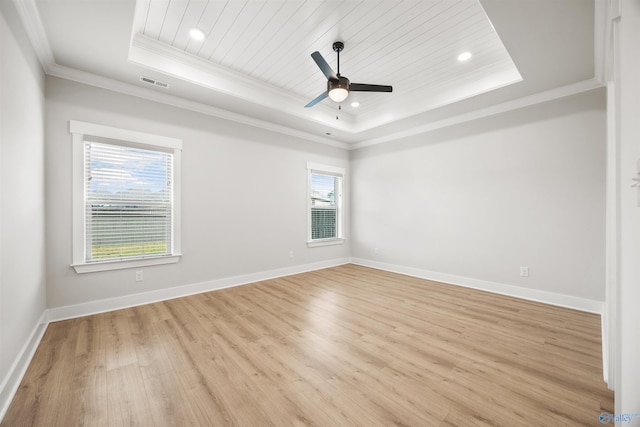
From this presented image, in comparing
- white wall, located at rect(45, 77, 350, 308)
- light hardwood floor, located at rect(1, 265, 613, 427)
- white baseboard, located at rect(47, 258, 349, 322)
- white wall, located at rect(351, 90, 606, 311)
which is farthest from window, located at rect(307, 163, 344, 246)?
light hardwood floor, located at rect(1, 265, 613, 427)

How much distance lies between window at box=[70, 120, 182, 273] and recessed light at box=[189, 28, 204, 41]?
1333mm

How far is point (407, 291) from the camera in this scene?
3732mm

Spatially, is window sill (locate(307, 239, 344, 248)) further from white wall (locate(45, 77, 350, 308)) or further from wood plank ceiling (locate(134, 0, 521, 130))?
wood plank ceiling (locate(134, 0, 521, 130))

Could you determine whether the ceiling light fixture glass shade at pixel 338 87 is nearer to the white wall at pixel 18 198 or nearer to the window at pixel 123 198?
the window at pixel 123 198

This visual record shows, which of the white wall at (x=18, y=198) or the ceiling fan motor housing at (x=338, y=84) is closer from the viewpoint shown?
the white wall at (x=18, y=198)

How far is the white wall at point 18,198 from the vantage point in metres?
1.56

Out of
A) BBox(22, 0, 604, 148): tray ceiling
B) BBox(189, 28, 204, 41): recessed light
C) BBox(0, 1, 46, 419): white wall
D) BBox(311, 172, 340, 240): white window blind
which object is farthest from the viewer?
BBox(311, 172, 340, 240): white window blind

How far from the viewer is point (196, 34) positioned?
104 inches

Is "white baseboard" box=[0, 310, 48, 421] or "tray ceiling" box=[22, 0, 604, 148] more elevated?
"tray ceiling" box=[22, 0, 604, 148]

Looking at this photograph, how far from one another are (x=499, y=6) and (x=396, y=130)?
2.90 metres

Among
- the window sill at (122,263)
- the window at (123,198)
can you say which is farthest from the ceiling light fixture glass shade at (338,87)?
the window sill at (122,263)

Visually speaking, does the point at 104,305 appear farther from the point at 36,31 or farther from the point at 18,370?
the point at 36,31

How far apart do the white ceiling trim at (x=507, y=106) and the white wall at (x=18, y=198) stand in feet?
15.9

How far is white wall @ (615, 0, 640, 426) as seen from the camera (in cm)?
91
